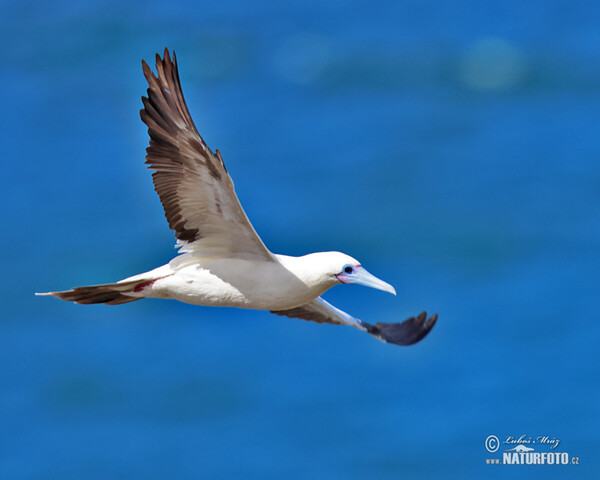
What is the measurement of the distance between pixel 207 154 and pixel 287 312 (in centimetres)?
361

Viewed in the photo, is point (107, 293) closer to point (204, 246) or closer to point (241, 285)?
point (204, 246)

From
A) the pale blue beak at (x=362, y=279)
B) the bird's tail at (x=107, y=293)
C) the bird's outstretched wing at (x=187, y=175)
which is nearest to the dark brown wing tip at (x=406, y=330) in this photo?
the pale blue beak at (x=362, y=279)

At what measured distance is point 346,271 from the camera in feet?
40.3

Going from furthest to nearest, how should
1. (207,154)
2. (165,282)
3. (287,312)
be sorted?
1. (287,312)
2. (165,282)
3. (207,154)

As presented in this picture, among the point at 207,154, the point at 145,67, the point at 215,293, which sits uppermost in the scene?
the point at 145,67

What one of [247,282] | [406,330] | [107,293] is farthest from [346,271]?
[406,330]

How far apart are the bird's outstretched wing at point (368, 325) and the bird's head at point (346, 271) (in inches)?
98.8

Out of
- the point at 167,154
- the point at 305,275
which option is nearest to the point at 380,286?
the point at 305,275

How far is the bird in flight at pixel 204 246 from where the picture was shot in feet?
39.5

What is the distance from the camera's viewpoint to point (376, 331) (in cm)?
1513

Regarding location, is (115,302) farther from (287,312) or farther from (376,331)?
(376,331)

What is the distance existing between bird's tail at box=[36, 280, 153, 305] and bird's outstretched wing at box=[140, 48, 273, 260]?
87 centimetres

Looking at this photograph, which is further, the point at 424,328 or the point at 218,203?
the point at 424,328

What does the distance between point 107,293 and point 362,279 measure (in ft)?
9.44
